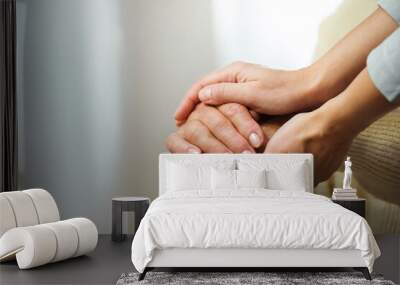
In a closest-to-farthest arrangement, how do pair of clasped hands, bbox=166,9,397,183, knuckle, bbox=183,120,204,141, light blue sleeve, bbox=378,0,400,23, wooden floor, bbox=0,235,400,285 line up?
1. wooden floor, bbox=0,235,400,285
2. light blue sleeve, bbox=378,0,400,23
3. pair of clasped hands, bbox=166,9,397,183
4. knuckle, bbox=183,120,204,141

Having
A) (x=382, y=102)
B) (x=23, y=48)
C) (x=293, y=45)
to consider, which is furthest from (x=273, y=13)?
(x=23, y=48)

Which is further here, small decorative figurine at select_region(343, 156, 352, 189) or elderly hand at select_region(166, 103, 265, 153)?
elderly hand at select_region(166, 103, 265, 153)

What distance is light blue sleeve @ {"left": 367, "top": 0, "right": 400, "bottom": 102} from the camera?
5984 mm

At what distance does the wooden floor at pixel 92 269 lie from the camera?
457cm

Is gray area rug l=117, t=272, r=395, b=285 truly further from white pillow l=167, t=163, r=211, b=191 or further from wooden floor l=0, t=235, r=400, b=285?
white pillow l=167, t=163, r=211, b=191

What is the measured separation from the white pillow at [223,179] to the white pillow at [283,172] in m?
0.28

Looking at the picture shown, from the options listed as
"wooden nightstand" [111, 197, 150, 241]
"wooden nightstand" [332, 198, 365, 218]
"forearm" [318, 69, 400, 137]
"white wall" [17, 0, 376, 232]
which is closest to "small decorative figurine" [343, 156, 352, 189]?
"wooden nightstand" [332, 198, 365, 218]

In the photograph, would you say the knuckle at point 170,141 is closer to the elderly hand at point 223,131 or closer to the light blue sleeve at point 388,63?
the elderly hand at point 223,131

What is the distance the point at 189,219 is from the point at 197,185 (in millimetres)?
1537

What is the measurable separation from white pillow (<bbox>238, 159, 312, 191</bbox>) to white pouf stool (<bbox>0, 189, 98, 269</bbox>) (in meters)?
1.66

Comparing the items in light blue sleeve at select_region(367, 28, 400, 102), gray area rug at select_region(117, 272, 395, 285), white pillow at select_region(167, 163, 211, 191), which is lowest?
gray area rug at select_region(117, 272, 395, 285)

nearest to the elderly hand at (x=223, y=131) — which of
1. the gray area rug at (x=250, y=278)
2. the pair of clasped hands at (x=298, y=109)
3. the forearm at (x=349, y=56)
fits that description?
the pair of clasped hands at (x=298, y=109)

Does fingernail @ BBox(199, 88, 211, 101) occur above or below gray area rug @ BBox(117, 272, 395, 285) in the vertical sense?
above

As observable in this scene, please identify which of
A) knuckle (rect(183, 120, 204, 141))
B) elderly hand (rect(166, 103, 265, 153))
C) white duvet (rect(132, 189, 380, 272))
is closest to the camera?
white duvet (rect(132, 189, 380, 272))
